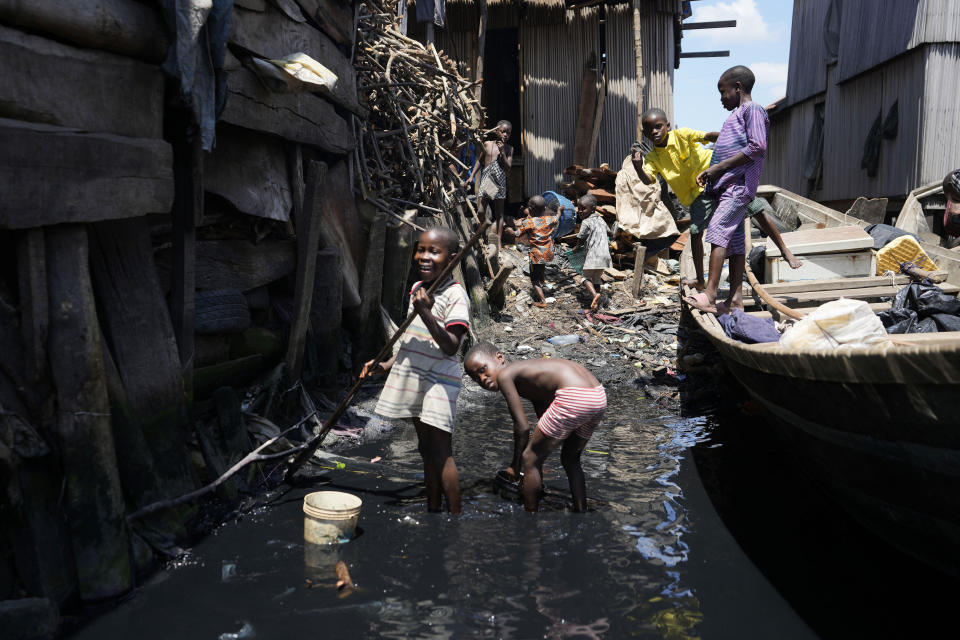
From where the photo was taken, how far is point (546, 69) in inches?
476

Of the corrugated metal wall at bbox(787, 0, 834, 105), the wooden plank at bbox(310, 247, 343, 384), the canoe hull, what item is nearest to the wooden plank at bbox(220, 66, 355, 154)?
the wooden plank at bbox(310, 247, 343, 384)

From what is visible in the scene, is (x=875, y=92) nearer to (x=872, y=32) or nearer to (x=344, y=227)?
(x=872, y=32)

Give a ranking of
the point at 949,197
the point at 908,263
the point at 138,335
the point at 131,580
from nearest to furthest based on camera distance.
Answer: the point at 131,580 → the point at 138,335 → the point at 908,263 → the point at 949,197

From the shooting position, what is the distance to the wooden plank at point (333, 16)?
5.25m

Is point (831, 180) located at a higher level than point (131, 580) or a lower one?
higher

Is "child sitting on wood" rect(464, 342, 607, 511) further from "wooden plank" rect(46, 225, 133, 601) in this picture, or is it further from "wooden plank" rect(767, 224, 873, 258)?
"wooden plank" rect(767, 224, 873, 258)

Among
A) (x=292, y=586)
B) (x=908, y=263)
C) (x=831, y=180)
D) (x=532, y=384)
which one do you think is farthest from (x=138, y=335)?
(x=831, y=180)

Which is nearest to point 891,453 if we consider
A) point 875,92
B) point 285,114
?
point 285,114

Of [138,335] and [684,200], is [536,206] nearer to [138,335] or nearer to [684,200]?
[684,200]

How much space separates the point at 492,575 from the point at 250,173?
2.86m

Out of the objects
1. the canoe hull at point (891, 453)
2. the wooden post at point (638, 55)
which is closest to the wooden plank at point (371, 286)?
the canoe hull at point (891, 453)

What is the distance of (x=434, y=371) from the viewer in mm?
3816

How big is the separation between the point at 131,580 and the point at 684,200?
545cm

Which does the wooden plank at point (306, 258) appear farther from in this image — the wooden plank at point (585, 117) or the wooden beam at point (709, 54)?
the wooden beam at point (709, 54)
